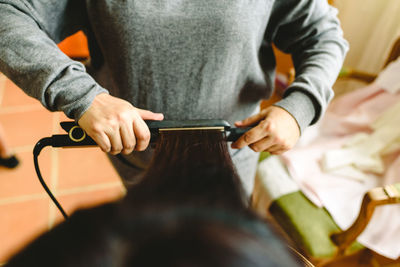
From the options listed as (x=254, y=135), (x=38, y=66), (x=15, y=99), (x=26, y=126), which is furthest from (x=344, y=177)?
(x=15, y=99)

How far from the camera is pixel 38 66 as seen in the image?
42 centimetres

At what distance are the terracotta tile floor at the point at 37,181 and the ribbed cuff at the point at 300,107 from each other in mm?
950

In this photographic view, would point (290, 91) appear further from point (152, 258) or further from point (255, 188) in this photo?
point (255, 188)

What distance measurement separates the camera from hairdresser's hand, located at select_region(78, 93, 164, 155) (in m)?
0.41

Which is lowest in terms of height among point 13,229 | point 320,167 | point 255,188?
point 13,229

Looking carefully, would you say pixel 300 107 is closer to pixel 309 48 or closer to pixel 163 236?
pixel 309 48

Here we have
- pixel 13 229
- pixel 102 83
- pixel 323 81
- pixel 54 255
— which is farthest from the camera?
pixel 13 229

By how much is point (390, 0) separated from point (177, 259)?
55.5 inches

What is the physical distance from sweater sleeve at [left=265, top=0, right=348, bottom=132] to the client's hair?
1.14 ft

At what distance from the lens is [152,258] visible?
162 mm

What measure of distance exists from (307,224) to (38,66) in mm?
831

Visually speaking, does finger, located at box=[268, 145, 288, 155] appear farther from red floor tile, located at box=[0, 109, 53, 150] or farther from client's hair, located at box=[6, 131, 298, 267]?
red floor tile, located at box=[0, 109, 53, 150]

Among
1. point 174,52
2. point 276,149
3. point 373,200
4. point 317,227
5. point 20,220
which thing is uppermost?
point 174,52

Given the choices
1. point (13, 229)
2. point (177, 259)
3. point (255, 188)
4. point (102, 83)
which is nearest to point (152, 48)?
point (102, 83)
